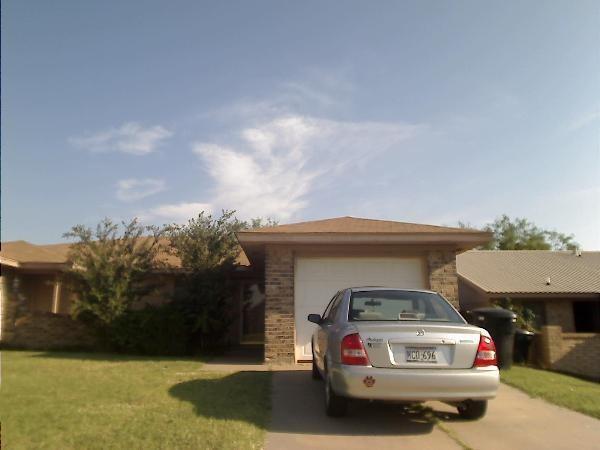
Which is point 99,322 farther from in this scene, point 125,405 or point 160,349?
point 125,405

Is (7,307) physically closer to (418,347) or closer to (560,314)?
(418,347)

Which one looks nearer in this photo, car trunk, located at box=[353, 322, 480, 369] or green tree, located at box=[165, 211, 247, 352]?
car trunk, located at box=[353, 322, 480, 369]

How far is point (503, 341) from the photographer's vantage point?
9648mm

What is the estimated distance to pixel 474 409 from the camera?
17.2ft

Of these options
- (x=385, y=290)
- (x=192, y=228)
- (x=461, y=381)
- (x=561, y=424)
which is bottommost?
(x=561, y=424)

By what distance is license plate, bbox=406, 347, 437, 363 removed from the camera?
458 centimetres

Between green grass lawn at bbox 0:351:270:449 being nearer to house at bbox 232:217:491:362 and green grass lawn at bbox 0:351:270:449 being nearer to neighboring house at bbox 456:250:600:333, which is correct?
house at bbox 232:217:491:362

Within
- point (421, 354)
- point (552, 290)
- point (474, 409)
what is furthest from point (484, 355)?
point (552, 290)

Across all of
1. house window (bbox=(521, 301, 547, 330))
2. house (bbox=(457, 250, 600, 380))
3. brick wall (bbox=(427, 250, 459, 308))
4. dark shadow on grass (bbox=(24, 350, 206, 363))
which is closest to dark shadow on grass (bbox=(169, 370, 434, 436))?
dark shadow on grass (bbox=(24, 350, 206, 363))

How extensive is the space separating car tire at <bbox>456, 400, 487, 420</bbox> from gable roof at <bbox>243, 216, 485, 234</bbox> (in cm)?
499

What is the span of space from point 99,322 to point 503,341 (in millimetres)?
9724

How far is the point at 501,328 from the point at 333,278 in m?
3.76

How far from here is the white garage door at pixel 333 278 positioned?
9.99 meters

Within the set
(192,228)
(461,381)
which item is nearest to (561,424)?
(461,381)
